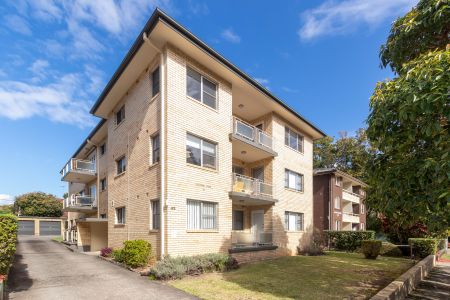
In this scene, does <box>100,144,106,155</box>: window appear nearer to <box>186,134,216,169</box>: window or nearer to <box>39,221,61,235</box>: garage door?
<box>186,134,216,169</box>: window

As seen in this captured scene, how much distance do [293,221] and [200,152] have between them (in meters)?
10.9

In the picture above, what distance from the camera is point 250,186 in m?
18.0

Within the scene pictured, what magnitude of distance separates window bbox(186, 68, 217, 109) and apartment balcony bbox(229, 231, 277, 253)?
7.43 meters

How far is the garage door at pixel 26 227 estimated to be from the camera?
47.7 metres

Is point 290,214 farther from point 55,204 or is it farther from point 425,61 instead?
point 55,204

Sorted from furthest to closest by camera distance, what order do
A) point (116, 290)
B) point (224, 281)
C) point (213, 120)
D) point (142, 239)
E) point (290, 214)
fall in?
1. point (290, 214)
2. point (213, 120)
3. point (142, 239)
4. point (224, 281)
5. point (116, 290)

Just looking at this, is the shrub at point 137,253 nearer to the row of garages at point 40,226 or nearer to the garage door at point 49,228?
the row of garages at point 40,226

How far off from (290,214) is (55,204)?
178 feet

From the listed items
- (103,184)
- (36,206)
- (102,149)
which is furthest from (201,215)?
(36,206)

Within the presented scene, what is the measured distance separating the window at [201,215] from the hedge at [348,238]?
1727 cm

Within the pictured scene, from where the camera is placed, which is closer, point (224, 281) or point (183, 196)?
point (224, 281)

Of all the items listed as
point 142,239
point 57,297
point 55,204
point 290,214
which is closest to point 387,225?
point 290,214

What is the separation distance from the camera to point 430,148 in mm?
7891

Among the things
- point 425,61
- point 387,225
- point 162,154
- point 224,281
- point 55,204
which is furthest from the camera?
point 55,204
